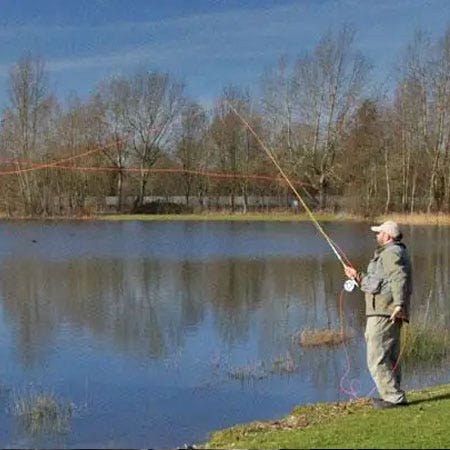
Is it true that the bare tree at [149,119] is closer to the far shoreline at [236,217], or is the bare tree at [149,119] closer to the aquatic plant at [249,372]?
the far shoreline at [236,217]

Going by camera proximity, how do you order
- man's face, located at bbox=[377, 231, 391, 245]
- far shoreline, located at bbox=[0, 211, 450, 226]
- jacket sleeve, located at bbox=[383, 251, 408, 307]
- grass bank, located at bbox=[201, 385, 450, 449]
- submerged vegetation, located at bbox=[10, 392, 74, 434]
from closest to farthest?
grass bank, located at bbox=[201, 385, 450, 449] → jacket sleeve, located at bbox=[383, 251, 408, 307] → man's face, located at bbox=[377, 231, 391, 245] → submerged vegetation, located at bbox=[10, 392, 74, 434] → far shoreline, located at bbox=[0, 211, 450, 226]

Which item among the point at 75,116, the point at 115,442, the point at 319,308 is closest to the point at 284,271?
the point at 319,308

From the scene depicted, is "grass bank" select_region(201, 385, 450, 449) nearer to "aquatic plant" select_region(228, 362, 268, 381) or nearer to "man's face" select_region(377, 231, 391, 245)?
"man's face" select_region(377, 231, 391, 245)

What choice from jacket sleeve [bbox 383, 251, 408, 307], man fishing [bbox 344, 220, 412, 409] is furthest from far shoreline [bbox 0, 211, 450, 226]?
jacket sleeve [bbox 383, 251, 408, 307]

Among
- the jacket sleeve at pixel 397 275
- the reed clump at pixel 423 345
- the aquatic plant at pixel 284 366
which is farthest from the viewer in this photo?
the reed clump at pixel 423 345

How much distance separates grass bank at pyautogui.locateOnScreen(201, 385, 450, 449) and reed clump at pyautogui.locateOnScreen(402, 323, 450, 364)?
2.98 m

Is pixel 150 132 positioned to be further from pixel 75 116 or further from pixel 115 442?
pixel 115 442

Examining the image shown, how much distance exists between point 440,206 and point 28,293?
32.4 m

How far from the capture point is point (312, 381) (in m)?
10.9

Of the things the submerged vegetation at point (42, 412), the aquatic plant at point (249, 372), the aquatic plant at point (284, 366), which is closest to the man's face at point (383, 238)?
the submerged vegetation at point (42, 412)

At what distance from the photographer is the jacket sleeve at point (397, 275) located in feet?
23.6

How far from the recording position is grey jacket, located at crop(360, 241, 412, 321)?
7211 millimetres

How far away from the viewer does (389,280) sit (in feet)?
23.9

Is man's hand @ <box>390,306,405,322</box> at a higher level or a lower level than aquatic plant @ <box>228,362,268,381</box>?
higher
